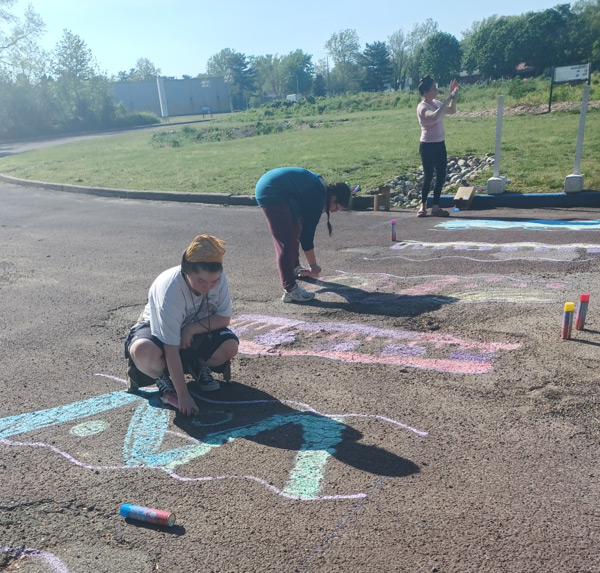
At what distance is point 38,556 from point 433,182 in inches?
411

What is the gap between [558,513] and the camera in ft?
8.79

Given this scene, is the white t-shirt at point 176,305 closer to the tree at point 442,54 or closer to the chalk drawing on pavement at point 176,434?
the chalk drawing on pavement at point 176,434

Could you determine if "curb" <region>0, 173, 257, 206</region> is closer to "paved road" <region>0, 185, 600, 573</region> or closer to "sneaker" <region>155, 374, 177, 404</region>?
"paved road" <region>0, 185, 600, 573</region>

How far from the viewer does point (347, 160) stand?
14.5 metres

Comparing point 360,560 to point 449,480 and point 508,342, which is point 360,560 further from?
point 508,342

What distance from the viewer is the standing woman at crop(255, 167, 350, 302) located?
587cm

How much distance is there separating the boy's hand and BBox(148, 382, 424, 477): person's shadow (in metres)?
0.07

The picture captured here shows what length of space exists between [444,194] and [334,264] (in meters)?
4.38

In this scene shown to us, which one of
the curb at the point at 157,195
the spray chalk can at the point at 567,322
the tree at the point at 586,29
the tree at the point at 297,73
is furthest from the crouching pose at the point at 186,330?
the tree at the point at 297,73

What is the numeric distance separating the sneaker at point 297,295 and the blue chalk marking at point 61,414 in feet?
7.19

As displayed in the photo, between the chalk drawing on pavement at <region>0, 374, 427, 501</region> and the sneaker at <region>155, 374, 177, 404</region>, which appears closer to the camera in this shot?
the chalk drawing on pavement at <region>0, 374, 427, 501</region>

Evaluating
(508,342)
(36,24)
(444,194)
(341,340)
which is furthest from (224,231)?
(36,24)

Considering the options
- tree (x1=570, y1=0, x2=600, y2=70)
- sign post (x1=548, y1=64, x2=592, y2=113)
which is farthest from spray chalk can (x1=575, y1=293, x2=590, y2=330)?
tree (x1=570, y1=0, x2=600, y2=70)

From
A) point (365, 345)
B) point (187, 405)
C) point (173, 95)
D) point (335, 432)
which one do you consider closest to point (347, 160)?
point (365, 345)
